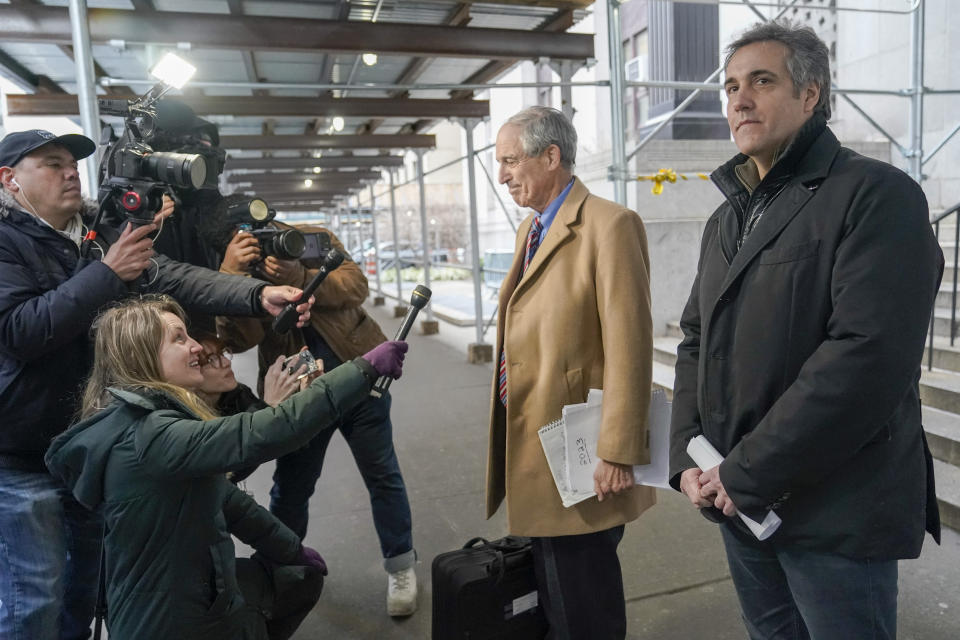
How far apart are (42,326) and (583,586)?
1.58 metres

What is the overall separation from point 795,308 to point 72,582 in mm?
2224

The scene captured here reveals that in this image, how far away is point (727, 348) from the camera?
1371 millimetres

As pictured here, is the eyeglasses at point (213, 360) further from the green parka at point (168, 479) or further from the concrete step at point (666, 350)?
the concrete step at point (666, 350)

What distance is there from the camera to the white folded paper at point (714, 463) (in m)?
1.27

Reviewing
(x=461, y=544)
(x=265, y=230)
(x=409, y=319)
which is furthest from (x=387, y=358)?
(x=461, y=544)

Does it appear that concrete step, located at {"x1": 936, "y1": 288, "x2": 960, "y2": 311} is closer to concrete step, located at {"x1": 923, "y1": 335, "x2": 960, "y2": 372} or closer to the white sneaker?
concrete step, located at {"x1": 923, "y1": 335, "x2": 960, "y2": 372}

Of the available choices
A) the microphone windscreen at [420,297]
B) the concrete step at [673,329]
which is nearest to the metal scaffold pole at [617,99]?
the concrete step at [673,329]

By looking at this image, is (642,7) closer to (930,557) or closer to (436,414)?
(436,414)

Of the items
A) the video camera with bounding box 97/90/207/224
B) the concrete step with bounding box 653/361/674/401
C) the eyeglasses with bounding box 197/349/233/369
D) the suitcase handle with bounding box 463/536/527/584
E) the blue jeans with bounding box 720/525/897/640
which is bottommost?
the concrete step with bounding box 653/361/674/401

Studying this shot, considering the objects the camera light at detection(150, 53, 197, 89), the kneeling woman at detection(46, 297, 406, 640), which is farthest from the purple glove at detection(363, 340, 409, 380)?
the camera light at detection(150, 53, 197, 89)

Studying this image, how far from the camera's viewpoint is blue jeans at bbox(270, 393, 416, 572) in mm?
2523

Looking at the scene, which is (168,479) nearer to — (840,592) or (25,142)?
(25,142)

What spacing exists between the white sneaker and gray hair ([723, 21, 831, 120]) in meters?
2.19

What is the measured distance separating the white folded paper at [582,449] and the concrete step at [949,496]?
6.37 feet
